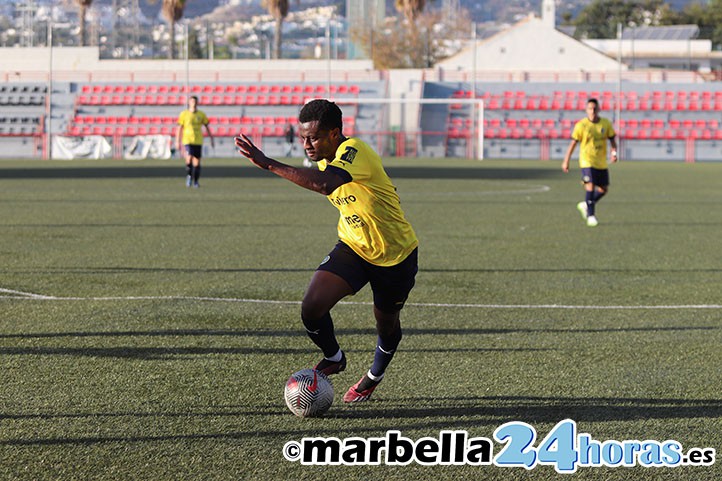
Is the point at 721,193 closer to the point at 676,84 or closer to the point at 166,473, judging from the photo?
the point at 166,473

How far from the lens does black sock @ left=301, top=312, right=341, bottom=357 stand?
6500 mm

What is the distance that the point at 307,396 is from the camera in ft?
19.9

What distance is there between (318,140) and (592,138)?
1351cm

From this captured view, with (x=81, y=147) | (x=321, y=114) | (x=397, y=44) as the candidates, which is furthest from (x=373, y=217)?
(x=397, y=44)

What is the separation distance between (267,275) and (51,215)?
336 inches

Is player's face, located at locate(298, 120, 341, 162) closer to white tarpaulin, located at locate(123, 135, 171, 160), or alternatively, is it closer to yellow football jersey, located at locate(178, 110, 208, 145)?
yellow football jersey, located at locate(178, 110, 208, 145)

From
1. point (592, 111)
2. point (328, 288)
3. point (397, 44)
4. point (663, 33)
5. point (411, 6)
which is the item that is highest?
point (411, 6)

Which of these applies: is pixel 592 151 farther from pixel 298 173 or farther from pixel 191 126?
pixel 298 173

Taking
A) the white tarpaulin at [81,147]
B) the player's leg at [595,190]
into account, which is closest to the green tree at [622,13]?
the white tarpaulin at [81,147]

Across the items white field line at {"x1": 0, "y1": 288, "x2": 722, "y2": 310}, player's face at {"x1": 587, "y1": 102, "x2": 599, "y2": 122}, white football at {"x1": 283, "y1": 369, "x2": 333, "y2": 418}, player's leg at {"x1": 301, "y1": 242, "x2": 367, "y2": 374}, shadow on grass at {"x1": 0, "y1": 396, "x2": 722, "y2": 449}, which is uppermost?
player's face at {"x1": 587, "y1": 102, "x2": 599, "y2": 122}

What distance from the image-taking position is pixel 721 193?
28078mm

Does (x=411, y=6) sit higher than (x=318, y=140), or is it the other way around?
(x=411, y=6)

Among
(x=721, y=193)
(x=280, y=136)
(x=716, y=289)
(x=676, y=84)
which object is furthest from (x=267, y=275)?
(x=676, y=84)

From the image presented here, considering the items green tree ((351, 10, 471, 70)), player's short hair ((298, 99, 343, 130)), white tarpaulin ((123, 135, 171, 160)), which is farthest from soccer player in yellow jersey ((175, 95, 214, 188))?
green tree ((351, 10, 471, 70))
